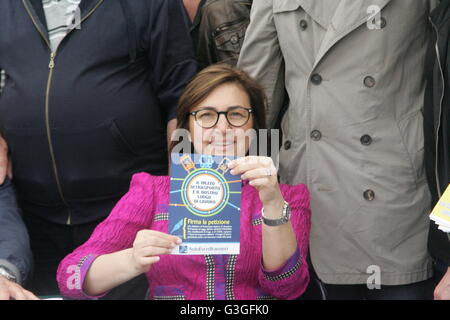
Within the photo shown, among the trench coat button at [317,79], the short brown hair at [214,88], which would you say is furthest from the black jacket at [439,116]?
the short brown hair at [214,88]

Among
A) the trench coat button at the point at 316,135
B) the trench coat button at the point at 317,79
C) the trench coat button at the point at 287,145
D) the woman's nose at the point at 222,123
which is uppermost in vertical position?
the trench coat button at the point at 317,79

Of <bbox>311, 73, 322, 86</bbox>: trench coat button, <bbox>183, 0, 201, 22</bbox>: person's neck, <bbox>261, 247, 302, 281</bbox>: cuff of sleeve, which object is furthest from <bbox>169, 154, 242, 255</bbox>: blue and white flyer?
<bbox>183, 0, 201, 22</bbox>: person's neck

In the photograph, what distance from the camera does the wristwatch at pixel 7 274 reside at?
2167mm

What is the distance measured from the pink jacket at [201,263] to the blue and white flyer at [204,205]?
0.25m

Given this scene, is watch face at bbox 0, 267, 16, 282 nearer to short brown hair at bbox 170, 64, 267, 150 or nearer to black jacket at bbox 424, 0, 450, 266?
short brown hair at bbox 170, 64, 267, 150

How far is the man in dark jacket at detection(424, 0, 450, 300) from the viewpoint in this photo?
2.10 metres

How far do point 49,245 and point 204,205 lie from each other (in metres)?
1.14

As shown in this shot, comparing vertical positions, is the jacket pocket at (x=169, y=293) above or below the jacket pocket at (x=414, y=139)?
below

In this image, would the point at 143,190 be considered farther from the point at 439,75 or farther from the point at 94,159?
the point at 439,75

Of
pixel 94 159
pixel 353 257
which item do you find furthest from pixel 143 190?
pixel 353 257

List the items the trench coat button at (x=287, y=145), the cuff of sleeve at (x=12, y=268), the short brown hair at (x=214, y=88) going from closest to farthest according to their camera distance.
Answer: the cuff of sleeve at (x=12, y=268), the short brown hair at (x=214, y=88), the trench coat button at (x=287, y=145)

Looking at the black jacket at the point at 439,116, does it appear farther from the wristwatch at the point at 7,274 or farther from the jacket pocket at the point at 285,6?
the wristwatch at the point at 7,274

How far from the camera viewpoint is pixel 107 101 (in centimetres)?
261
